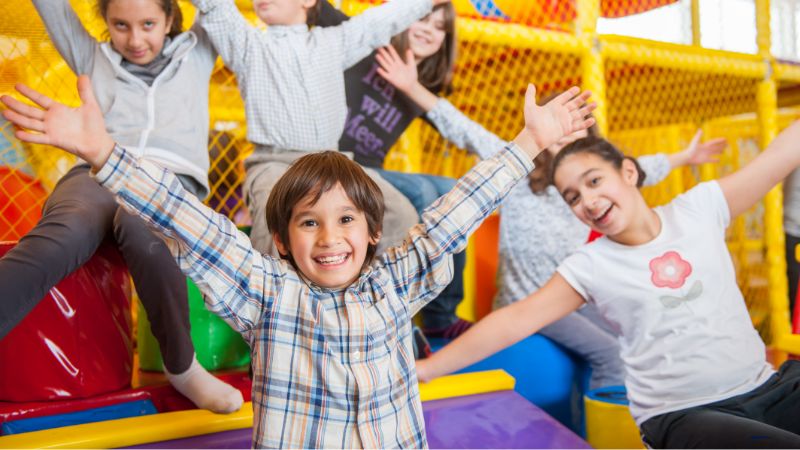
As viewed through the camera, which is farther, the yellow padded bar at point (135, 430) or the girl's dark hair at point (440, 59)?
the girl's dark hair at point (440, 59)

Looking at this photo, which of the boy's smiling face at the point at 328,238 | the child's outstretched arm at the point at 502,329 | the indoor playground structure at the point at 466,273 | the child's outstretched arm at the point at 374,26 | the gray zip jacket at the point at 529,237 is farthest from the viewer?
the gray zip jacket at the point at 529,237

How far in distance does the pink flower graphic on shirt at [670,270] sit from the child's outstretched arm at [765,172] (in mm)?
185

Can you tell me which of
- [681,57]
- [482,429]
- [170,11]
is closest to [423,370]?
[482,429]

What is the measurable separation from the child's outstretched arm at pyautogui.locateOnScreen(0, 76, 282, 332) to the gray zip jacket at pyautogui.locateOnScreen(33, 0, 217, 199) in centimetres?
52

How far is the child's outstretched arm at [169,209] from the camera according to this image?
67cm

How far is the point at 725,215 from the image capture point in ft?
4.11

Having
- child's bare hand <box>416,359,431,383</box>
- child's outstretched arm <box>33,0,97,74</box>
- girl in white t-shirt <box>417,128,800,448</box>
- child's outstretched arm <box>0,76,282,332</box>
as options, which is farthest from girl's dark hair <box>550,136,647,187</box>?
child's outstretched arm <box>33,0,97,74</box>

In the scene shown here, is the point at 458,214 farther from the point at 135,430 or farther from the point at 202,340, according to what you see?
the point at 202,340

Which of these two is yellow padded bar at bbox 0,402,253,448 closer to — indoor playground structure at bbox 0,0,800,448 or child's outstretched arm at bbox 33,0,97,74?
indoor playground structure at bbox 0,0,800,448

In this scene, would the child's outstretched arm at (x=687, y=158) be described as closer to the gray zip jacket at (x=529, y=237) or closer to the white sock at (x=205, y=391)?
the gray zip jacket at (x=529, y=237)

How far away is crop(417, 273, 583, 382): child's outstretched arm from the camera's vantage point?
46.5 inches

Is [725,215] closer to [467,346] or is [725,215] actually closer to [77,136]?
[467,346]

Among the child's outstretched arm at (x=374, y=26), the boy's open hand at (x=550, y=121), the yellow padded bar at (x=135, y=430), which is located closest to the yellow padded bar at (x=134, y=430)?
the yellow padded bar at (x=135, y=430)

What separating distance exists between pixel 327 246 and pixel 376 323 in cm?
12
